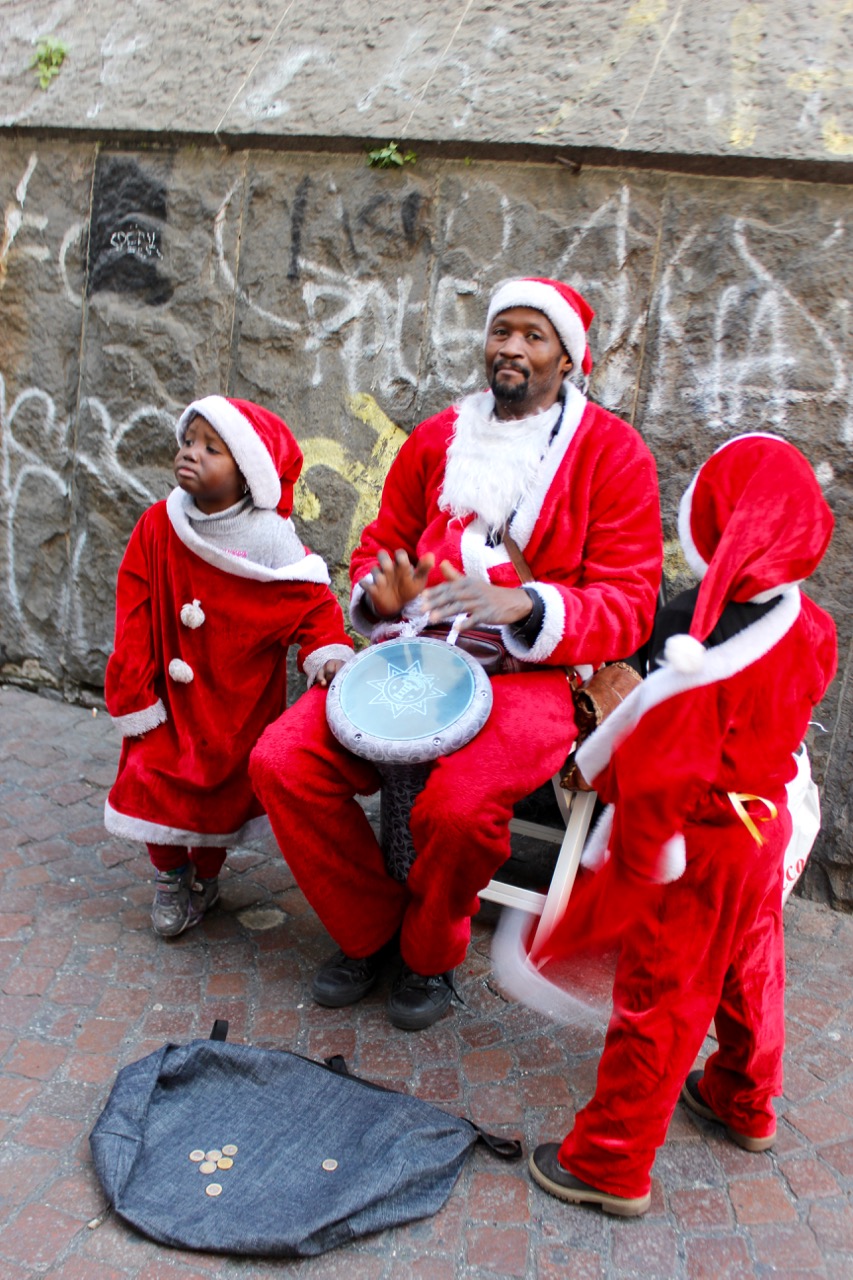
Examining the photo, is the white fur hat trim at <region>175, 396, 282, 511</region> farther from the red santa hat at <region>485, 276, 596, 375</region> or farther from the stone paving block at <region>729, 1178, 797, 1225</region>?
the stone paving block at <region>729, 1178, 797, 1225</region>

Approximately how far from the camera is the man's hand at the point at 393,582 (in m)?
2.86

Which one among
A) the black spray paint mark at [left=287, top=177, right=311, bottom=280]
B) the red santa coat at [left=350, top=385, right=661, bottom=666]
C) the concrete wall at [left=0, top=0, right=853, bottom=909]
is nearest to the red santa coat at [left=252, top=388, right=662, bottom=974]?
the red santa coat at [left=350, top=385, right=661, bottom=666]

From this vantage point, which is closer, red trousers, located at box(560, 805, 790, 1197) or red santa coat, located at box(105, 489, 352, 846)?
red trousers, located at box(560, 805, 790, 1197)

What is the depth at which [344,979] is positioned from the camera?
297 centimetres

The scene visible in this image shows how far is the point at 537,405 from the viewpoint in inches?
123

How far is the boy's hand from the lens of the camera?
3.08 metres

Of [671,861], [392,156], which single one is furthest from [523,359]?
[671,861]

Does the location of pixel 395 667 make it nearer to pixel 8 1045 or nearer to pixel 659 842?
pixel 659 842

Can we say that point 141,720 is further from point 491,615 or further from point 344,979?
point 491,615

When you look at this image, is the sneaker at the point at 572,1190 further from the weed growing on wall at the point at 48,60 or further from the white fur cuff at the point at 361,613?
the weed growing on wall at the point at 48,60

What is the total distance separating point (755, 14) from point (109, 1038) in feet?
11.8

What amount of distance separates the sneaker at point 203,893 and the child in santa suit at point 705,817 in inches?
53.4

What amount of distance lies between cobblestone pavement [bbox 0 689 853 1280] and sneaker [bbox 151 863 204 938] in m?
0.05

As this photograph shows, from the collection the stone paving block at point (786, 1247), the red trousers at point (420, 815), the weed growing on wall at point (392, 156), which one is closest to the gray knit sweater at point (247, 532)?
the red trousers at point (420, 815)
